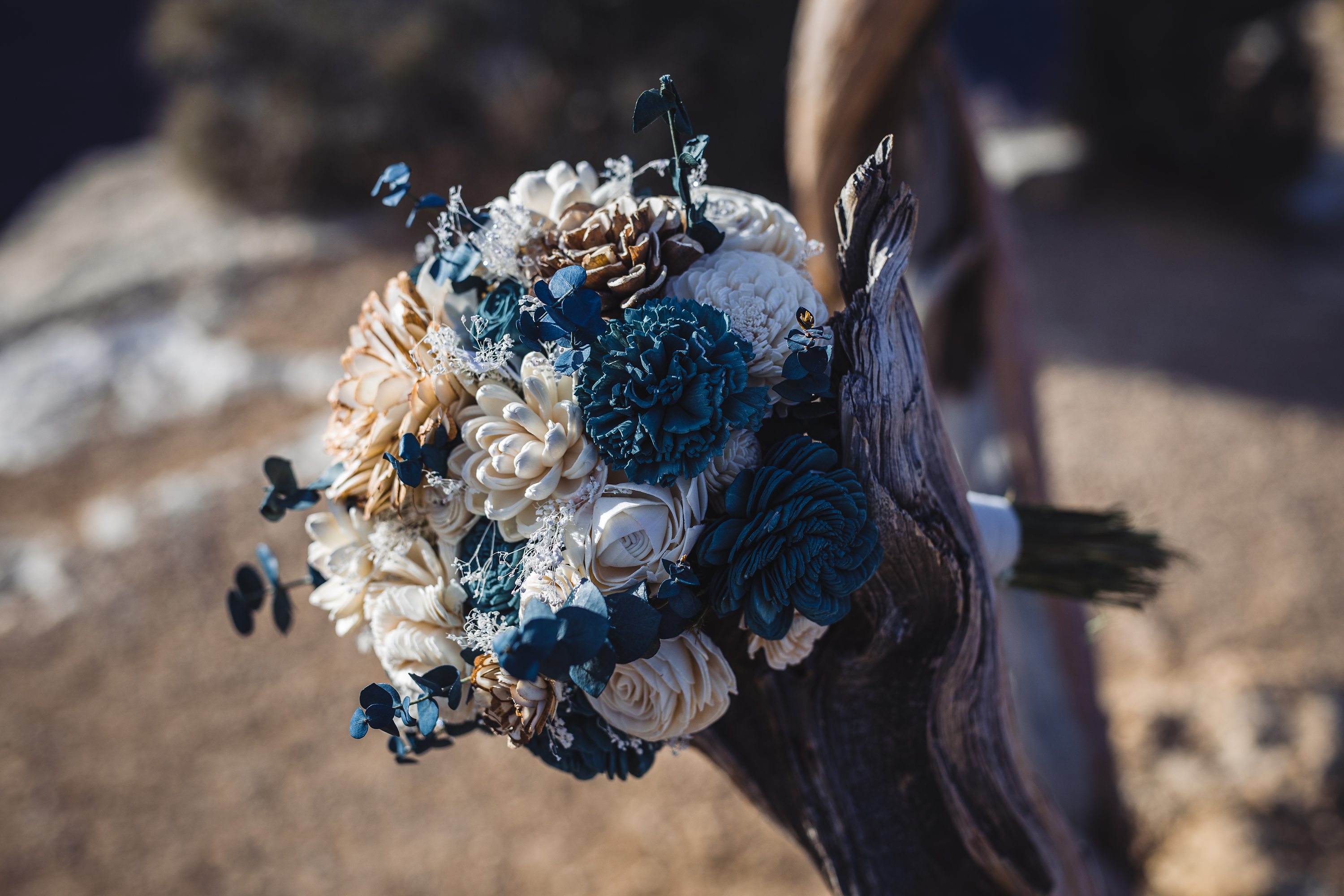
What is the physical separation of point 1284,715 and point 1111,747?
2.86 ft

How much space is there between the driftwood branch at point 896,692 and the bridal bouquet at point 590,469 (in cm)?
8

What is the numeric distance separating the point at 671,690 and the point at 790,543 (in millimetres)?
210

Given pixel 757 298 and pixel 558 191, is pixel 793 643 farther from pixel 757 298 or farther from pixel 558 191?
pixel 558 191

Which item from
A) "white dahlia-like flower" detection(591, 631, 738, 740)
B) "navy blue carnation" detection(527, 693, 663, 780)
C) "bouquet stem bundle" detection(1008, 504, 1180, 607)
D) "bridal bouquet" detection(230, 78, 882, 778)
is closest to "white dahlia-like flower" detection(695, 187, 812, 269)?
"bridal bouquet" detection(230, 78, 882, 778)

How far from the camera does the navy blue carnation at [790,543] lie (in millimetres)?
917

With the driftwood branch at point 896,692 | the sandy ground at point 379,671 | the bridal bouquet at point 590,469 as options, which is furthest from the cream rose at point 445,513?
the sandy ground at point 379,671

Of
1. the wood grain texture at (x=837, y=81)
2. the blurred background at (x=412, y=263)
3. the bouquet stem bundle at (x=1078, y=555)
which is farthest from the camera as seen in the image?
the blurred background at (x=412, y=263)

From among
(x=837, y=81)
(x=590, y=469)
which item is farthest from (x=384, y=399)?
(x=837, y=81)

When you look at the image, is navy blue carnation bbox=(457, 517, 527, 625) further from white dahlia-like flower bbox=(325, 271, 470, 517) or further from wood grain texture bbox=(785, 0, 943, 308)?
wood grain texture bbox=(785, 0, 943, 308)

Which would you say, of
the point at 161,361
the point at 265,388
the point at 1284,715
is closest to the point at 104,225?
the point at 161,361

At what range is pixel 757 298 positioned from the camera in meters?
0.97

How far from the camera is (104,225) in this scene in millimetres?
7703

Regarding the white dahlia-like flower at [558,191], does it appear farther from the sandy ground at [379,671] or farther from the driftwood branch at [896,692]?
the sandy ground at [379,671]

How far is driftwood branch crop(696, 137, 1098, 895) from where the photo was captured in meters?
1.05
